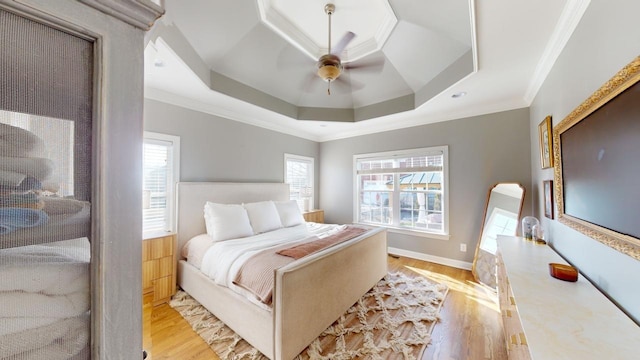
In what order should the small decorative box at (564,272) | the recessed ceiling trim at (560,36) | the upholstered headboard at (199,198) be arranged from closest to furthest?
the small decorative box at (564,272)
the recessed ceiling trim at (560,36)
the upholstered headboard at (199,198)

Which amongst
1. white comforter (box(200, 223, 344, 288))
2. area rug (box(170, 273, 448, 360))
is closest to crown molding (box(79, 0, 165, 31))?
white comforter (box(200, 223, 344, 288))

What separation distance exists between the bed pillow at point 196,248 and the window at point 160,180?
0.32 metres

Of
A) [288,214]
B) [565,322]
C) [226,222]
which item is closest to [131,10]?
[565,322]

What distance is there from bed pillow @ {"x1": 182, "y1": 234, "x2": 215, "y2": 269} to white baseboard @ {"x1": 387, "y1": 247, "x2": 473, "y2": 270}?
3.14m

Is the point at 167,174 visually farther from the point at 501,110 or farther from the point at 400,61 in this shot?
the point at 501,110

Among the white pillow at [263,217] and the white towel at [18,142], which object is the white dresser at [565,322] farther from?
the white pillow at [263,217]

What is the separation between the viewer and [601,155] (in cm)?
119

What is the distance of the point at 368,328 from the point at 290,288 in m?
1.00

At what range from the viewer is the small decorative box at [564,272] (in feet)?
4.64

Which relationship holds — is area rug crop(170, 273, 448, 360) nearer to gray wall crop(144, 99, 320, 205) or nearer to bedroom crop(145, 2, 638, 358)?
bedroom crop(145, 2, 638, 358)

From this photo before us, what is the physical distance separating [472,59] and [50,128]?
10.1 ft

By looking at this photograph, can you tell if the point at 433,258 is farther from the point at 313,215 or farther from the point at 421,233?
the point at 313,215

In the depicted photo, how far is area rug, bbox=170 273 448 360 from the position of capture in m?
1.89

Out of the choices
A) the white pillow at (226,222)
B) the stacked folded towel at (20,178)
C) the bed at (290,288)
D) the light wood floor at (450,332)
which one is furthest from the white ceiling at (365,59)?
the light wood floor at (450,332)
